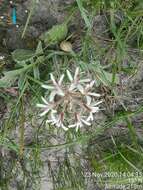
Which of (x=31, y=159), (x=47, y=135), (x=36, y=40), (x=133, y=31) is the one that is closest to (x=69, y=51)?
(x=36, y=40)

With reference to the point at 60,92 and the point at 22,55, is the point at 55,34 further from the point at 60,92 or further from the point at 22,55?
the point at 60,92

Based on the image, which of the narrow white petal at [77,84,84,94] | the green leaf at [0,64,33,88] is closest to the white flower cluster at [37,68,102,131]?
the narrow white petal at [77,84,84,94]

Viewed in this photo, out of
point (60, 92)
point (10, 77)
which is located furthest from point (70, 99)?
point (10, 77)

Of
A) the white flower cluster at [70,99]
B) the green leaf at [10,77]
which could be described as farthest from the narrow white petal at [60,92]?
the green leaf at [10,77]

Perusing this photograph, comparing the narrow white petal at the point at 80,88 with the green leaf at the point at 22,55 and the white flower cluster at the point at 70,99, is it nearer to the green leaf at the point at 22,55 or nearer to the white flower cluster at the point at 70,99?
the white flower cluster at the point at 70,99

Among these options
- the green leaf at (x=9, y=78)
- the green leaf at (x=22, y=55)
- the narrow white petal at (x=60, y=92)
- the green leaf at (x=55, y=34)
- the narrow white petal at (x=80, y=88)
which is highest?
the green leaf at (x=55, y=34)

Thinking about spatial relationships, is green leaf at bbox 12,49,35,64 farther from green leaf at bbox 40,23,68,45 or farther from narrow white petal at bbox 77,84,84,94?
narrow white petal at bbox 77,84,84,94
